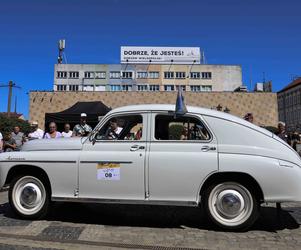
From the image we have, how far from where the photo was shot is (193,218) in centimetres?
733

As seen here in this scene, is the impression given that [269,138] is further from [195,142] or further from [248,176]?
[195,142]

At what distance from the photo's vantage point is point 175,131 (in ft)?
22.1

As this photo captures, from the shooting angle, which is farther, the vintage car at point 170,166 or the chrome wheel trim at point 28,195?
the chrome wheel trim at point 28,195

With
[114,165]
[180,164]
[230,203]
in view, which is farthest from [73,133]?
[230,203]

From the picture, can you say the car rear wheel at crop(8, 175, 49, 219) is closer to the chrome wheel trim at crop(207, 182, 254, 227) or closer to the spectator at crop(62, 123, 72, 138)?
the chrome wheel trim at crop(207, 182, 254, 227)

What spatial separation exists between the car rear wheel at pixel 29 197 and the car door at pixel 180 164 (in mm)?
1920

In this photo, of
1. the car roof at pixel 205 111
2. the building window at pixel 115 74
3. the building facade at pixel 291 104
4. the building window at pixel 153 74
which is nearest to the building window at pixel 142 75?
the building window at pixel 153 74

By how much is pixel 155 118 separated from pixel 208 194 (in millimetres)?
1484

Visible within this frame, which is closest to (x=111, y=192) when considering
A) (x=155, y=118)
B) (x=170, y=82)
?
(x=155, y=118)

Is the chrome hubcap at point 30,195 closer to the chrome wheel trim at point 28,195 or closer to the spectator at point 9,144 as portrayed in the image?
the chrome wheel trim at point 28,195

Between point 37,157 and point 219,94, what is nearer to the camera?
point 37,157

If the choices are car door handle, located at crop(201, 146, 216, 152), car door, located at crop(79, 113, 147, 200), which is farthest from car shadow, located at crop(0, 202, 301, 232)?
car door handle, located at crop(201, 146, 216, 152)

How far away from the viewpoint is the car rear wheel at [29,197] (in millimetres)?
7043

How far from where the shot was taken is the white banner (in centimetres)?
8512
